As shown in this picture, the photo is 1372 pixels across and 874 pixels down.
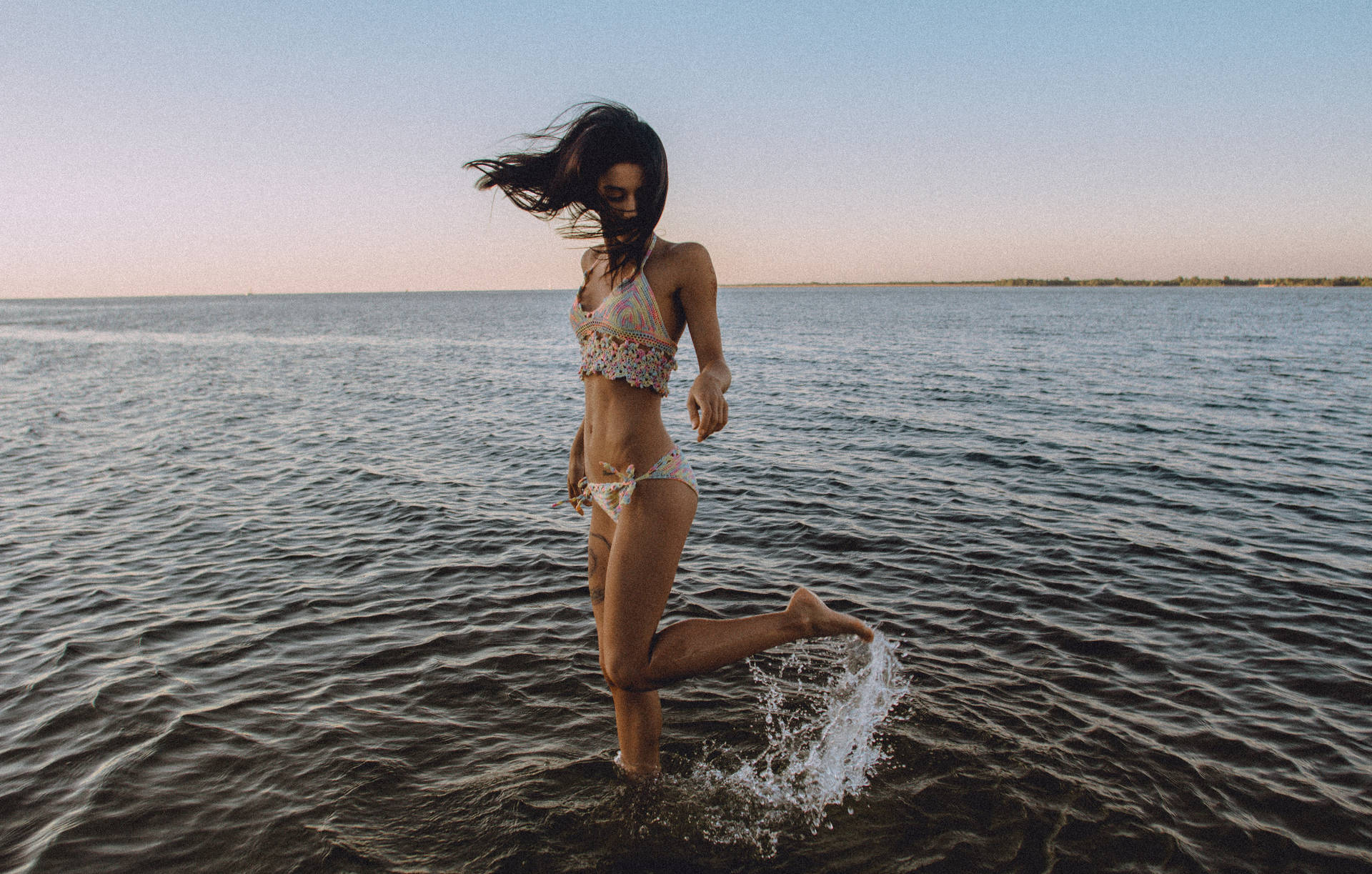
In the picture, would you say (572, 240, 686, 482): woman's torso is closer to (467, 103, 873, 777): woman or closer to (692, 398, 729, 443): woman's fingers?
(467, 103, 873, 777): woman

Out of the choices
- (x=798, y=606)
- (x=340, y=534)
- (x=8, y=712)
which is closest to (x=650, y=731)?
(x=798, y=606)

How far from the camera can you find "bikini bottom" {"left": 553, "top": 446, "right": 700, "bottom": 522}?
10.8ft

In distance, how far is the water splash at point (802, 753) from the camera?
4.18m

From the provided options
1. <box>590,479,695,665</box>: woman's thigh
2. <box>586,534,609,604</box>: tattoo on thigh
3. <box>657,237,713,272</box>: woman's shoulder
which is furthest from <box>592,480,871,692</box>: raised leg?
<box>657,237,713,272</box>: woman's shoulder

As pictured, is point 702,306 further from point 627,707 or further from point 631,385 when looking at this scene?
point 627,707

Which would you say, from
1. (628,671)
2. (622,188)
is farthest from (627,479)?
(622,188)

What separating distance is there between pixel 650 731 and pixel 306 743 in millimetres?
2366

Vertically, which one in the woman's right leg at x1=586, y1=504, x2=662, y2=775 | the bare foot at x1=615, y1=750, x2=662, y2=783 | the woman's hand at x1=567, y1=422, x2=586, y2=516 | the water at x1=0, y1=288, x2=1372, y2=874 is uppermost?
the woman's hand at x1=567, y1=422, x2=586, y2=516

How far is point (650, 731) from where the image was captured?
13.6 ft

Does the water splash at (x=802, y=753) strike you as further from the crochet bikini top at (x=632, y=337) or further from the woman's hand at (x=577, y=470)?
the crochet bikini top at (x=632, y=337)

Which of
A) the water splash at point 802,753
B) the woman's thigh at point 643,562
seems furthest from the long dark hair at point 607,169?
the water splash at point 802,753

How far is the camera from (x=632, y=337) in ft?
10.5

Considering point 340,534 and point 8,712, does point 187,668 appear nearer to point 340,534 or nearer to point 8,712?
point 8,712

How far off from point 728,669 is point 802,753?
4.08 ft
